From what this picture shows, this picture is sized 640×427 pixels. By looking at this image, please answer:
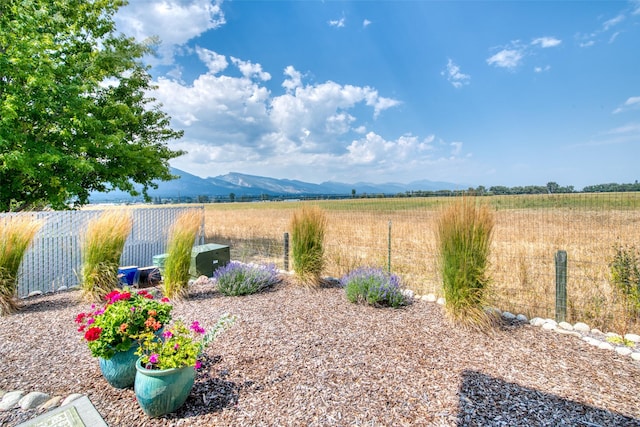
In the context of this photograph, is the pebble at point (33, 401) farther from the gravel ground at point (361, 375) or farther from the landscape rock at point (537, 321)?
the landscape rock at point (537, 321)

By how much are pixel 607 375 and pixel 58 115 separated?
9.29m

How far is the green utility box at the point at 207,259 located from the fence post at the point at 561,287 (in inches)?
187

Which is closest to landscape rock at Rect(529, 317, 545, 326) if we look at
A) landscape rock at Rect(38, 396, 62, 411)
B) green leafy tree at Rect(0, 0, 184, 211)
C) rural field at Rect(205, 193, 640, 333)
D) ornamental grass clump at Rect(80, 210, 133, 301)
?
rural field at Rect(205, 193, 640, 333)

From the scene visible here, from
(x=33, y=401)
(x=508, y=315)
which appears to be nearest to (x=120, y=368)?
(x=33, y=401)

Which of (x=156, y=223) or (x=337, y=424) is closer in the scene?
(x=337, y=424)

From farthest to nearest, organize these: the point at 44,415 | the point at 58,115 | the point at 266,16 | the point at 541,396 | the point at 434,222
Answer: the point at 266,16 < the point at 58,115 < the point at 434,222 < the point at 541,396 < the point at 44,415

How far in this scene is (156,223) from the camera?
273 inches

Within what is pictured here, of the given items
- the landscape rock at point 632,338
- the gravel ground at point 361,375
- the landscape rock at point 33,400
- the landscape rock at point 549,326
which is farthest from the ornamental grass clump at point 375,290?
the landscape rock at point 33,400

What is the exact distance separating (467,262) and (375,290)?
1121mm

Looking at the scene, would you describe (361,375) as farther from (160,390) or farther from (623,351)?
(623,351)

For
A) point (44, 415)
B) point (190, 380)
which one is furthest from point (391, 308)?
point (44, 415)

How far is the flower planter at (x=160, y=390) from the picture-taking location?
197 cm

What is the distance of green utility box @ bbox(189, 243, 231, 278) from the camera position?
5.46 meters

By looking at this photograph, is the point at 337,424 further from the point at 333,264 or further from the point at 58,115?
the point at 58,115
